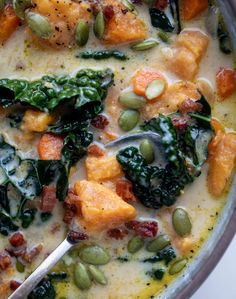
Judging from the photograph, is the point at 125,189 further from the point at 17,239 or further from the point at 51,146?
the point at 17,239

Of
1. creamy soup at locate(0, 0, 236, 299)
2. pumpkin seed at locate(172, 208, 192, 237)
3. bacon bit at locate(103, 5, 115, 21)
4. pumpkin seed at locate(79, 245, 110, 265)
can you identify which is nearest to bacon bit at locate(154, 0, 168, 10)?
creamy soup at locate(0, 0, 236, 299)

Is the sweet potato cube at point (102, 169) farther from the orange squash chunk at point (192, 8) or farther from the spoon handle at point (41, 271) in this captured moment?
the orange squash chunk at point (192, 8)

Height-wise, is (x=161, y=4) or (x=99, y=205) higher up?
(x=161, y=4)

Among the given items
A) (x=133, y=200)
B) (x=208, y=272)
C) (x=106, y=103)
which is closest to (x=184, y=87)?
(x=106, y=103)

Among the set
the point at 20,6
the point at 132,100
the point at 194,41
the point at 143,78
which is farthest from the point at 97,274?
the point at 20,6

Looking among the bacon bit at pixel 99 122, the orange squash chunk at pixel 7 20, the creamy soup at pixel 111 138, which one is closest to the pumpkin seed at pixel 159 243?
the creamy soup at pixel 111 138

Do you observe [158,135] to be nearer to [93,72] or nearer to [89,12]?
[93,72]
